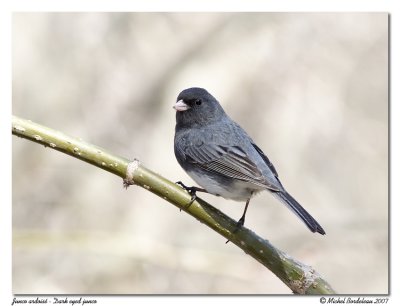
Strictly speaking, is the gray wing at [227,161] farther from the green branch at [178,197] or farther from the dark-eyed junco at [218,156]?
the green branch at [178,197]

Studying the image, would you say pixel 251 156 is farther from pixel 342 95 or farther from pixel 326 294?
pixel 342 95

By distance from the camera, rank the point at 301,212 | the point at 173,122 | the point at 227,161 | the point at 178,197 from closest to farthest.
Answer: the point at 178,197 → the point at 301,212 → the point at 227,161 → the point at 173,122

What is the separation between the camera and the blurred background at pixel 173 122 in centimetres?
451

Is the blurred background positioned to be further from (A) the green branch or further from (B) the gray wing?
(A) the green branch

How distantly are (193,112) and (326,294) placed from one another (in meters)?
1.64

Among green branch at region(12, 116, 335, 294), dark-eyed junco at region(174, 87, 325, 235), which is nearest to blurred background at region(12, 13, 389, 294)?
dark-eyed junco at region(174, 87, 325, 235)

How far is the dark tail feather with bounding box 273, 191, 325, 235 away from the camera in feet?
9.43

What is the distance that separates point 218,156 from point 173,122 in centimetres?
196

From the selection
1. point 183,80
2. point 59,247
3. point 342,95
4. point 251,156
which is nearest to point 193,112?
point 251,156

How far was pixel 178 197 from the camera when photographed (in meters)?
2.62

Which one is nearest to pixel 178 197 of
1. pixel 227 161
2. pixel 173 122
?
pixel 227 161

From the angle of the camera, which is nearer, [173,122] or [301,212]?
[301,212]

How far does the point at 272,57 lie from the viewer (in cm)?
541

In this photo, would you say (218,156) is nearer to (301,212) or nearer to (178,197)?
(301,212)
